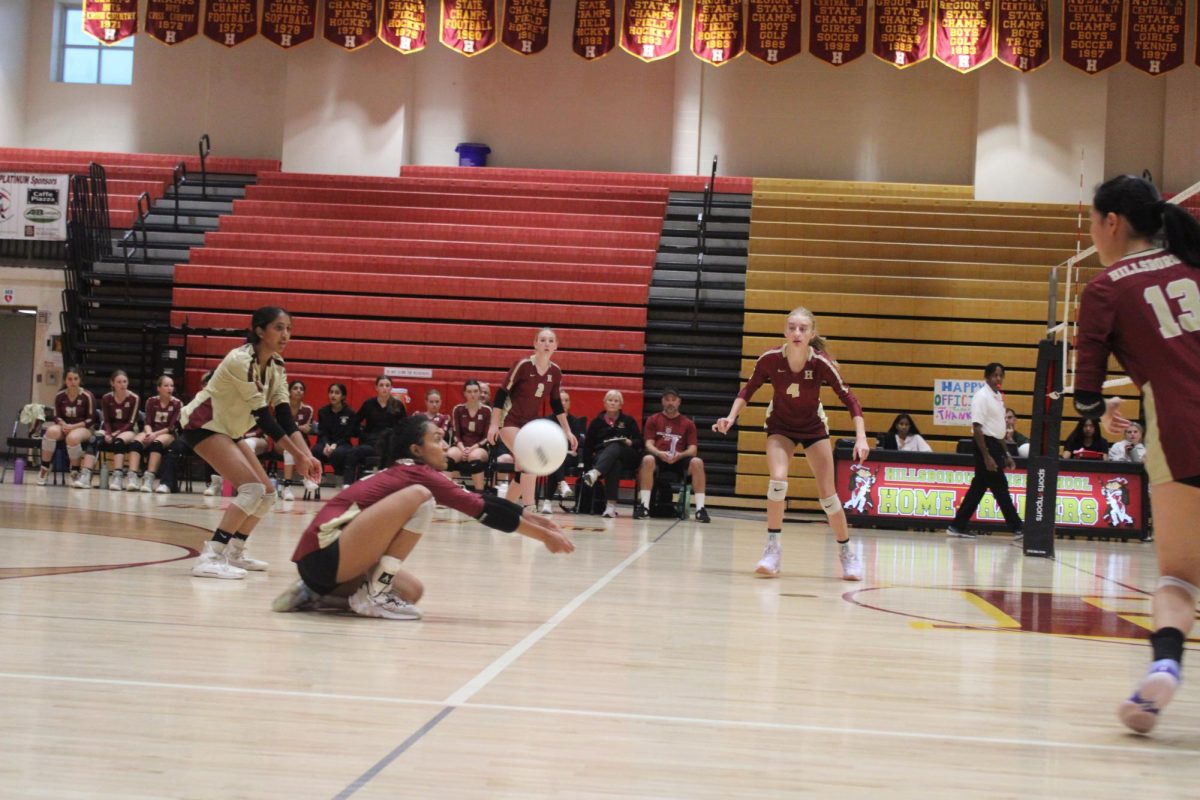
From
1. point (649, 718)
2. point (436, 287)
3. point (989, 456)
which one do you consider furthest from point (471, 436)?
point (649, 718)

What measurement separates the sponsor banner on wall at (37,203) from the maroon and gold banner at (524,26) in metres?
7.17

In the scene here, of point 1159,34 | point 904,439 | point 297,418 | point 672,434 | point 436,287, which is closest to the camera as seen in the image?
point 672,434

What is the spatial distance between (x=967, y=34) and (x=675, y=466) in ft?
31.6

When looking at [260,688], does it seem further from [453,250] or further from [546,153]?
[546,153]

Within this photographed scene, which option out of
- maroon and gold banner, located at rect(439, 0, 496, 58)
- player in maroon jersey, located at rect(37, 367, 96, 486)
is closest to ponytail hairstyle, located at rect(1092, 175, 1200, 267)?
player in maroon jersey, located at rect(37, 367, 96, 486)

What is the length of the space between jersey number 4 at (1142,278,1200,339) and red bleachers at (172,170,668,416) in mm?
11980

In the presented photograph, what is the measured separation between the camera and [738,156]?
19984 mm

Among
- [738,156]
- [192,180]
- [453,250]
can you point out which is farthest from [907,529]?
[192,180]

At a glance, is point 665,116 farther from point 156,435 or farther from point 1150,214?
point 1150,214

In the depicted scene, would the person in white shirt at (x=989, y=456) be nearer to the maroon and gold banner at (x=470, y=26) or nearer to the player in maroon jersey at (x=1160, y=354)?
the player in maroon jersey at (x=1160, y=354)

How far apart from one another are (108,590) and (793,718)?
336 cm

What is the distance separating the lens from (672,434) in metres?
13.0

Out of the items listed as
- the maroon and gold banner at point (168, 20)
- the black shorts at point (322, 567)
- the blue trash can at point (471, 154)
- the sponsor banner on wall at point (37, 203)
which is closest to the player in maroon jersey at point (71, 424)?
the sponsor banner on wall at point (37, 203)

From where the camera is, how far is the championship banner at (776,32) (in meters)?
18.6
